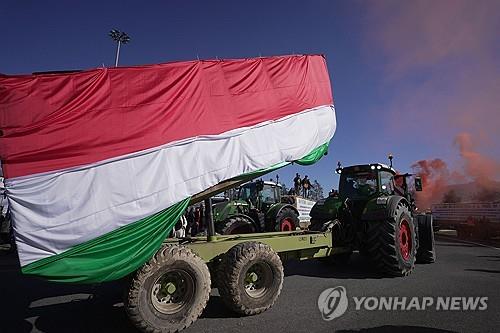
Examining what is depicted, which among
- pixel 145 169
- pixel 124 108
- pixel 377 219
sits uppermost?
pixel 124 108

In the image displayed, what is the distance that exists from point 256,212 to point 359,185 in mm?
5060

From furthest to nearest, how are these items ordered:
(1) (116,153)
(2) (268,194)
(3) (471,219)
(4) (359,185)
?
(3) (471,219), (2) (268,194), (4) (359,185), (1) (116,153)

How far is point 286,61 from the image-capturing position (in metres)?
6.34

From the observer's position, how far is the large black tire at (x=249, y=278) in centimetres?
480

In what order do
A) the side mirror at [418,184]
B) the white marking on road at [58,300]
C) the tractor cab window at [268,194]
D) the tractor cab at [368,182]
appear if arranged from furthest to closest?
the tractor cab window at [268,194] < the side mirror at [418,184] < the tractor cab at [368,182] < the white marking on road at [58,300]

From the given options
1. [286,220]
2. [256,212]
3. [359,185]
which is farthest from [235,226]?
[359,185]

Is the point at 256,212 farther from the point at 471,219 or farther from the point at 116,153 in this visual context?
the point at 471,219

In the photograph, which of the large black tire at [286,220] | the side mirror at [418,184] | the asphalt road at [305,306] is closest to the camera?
the asphalt road at [305,306]

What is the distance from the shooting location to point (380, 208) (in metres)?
7.50

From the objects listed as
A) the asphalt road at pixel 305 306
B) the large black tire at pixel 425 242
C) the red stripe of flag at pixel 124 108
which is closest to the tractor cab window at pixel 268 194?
the asphalt road at pixel 305 306

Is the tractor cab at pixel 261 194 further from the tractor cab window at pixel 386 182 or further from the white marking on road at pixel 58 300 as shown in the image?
the white marking on road at pixel 58 300

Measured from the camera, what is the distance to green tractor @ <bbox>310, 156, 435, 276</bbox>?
287 inches

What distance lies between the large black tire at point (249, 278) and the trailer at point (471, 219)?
1347 cm

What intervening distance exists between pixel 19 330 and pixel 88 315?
860 mm
